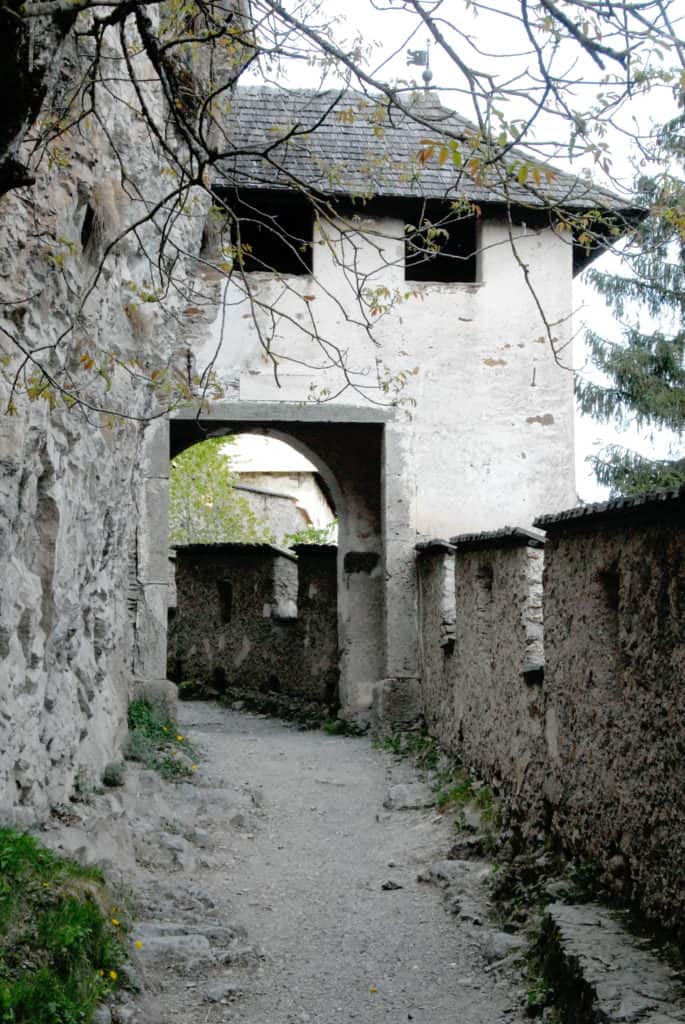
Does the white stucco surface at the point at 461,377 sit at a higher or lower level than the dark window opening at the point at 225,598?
higher

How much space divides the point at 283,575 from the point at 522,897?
9897 millimetres

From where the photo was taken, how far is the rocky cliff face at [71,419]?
16.6 feet

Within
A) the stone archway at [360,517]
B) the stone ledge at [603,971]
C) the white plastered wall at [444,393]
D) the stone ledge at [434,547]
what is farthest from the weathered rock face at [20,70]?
the white plastered wall at [444,393]

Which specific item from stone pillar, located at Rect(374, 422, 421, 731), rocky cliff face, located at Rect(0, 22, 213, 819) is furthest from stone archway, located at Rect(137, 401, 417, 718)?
rocky cliff face, located at Rect(0, 22, 213, 819)

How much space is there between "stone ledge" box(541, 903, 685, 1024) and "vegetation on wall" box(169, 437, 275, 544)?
824 inches

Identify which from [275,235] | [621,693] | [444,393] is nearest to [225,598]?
[444,393]

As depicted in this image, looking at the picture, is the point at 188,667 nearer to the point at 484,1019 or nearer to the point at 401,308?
the point at 401,308

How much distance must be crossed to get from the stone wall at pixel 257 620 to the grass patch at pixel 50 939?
8.63 meters

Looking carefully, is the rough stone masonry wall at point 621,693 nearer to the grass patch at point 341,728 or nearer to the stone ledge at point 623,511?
the stone ledge at point 623,511

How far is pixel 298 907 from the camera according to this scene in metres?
5.87

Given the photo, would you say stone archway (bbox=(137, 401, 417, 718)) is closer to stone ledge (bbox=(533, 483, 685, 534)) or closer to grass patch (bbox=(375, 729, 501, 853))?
grass patch (bbox=(375, 729, 501, 853))

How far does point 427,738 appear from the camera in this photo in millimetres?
9930

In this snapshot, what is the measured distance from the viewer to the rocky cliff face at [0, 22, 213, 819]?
5047 mm

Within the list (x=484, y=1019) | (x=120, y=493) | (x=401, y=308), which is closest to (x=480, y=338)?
(x=401, y=308)
